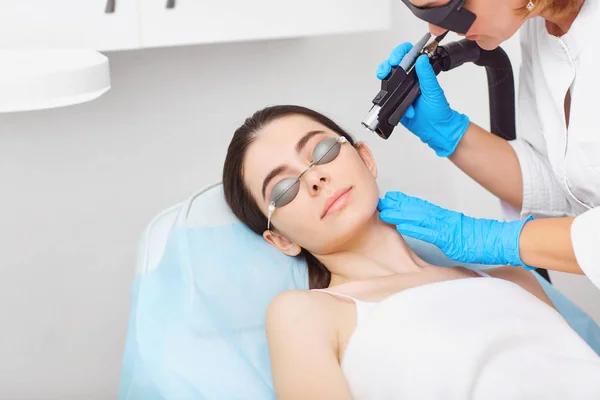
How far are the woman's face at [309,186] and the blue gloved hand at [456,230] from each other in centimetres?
6

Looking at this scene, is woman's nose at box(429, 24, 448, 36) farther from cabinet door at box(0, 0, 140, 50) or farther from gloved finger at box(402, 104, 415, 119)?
cabinet door at box(0, 0, 140, 50)

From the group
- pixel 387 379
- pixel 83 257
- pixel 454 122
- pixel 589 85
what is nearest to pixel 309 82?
pixel 454 122

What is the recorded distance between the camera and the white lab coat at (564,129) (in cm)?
133

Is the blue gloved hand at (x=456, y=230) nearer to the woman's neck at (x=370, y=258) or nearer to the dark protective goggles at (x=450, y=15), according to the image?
the woman's neck at (x=370, y=258)

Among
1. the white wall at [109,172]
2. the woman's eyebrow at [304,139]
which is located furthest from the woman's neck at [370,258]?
the white wall at [109,172]

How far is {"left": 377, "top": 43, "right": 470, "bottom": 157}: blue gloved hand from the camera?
60.3 inches

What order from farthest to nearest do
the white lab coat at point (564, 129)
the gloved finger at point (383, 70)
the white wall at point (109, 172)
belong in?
1. the white wall at point (109, 172)
2. the gloved finger at point (383, 70)
3. the white lab coat at point (564, 129)

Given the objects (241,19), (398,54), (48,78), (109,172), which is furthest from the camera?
(109,172)

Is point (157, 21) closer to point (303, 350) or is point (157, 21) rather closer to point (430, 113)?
point (430, 113)

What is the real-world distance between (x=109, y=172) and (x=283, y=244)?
0.75m

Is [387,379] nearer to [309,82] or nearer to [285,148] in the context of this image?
[285,148]

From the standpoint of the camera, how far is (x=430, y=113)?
160 cm

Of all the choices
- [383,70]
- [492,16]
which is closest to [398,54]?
[383,70]

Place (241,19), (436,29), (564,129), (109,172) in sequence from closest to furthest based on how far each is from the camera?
(436,29) < (564,129) < (241,19) < (109,172)
